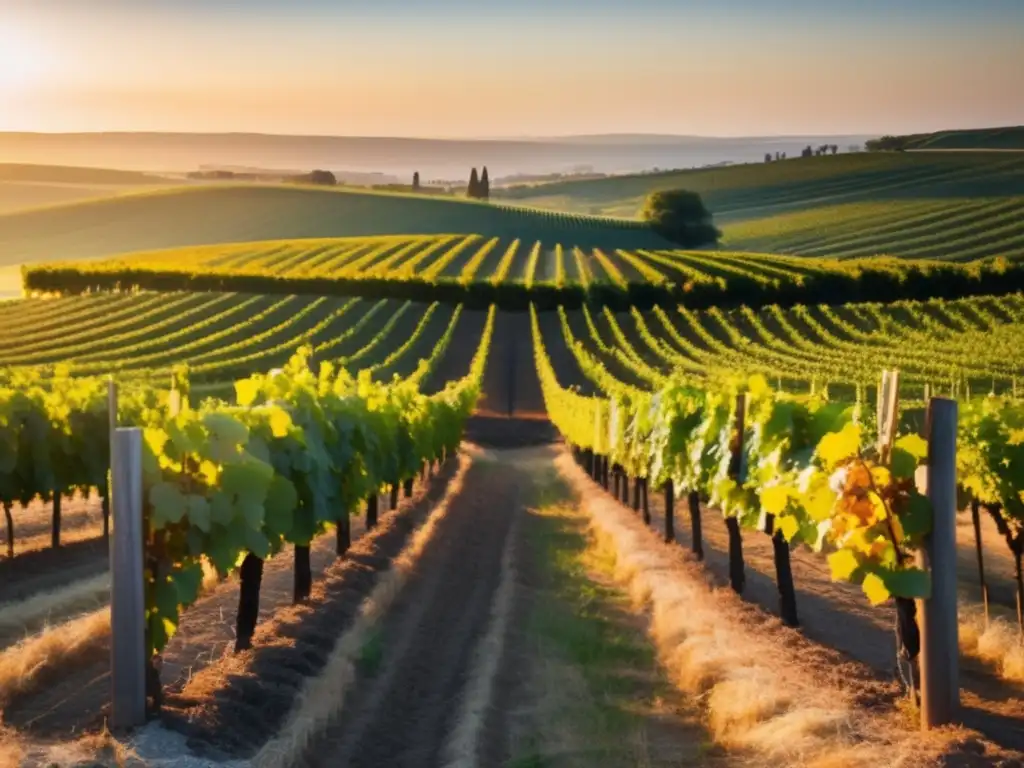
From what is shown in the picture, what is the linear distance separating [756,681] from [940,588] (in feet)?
6.42

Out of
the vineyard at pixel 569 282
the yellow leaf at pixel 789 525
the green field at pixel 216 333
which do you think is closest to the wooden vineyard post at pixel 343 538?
the yellow leaf at pixel 789 525

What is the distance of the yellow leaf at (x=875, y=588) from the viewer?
8242 mm

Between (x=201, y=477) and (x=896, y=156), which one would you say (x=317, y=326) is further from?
(x=896, y=156)

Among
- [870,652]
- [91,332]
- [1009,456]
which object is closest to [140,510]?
[870,652]

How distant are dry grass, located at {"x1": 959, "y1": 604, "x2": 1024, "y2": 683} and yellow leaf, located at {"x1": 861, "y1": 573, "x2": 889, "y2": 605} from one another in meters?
2.80

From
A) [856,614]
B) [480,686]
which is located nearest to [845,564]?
[480,686]

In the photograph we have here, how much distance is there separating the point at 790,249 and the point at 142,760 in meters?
110

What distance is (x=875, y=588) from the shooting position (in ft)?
27.3

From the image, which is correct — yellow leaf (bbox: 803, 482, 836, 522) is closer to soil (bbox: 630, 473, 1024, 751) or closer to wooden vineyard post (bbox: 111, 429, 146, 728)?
soil (bbox: 630, 473, 1024, 751)

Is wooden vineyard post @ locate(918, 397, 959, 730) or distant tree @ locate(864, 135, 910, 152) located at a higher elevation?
distant tree @ locate(864, 135, 910, 152)

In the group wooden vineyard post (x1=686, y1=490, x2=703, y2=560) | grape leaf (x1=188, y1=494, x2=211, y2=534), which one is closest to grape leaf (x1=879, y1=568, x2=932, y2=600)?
grape leaf (x1=188, y1=494, x2=211, y2=534)

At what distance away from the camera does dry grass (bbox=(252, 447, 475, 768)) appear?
26.3 feet

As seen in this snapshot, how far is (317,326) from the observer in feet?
234

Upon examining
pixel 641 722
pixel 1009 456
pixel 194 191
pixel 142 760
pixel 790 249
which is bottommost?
pixel 641 722
